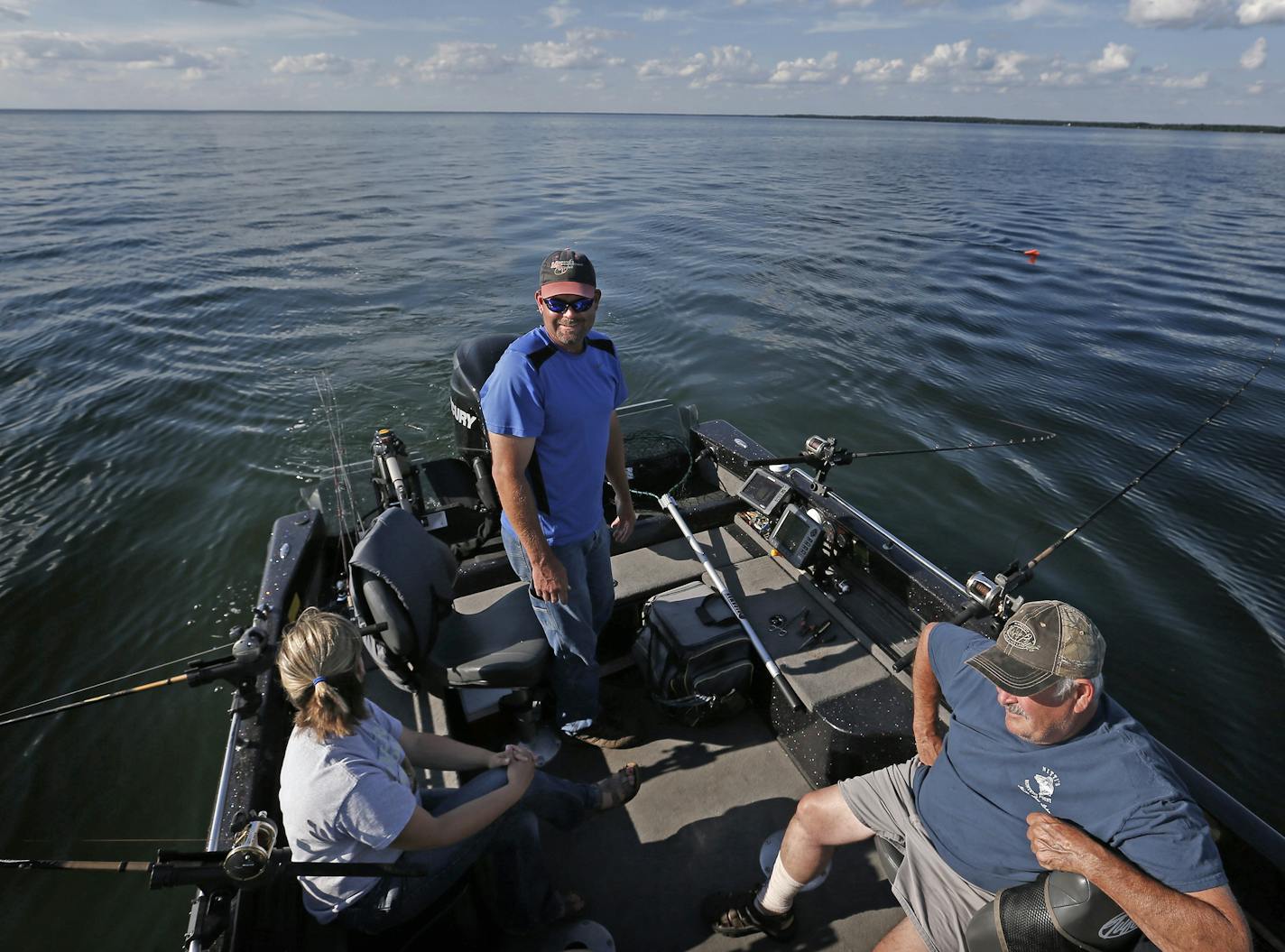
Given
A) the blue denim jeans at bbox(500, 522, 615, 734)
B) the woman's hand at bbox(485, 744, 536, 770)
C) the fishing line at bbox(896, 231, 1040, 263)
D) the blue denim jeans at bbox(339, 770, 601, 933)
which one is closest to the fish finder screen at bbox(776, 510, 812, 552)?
the blue denim jeans at bbox(500, 522, 615, 734)

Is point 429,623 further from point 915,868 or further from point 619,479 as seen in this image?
point 915,868

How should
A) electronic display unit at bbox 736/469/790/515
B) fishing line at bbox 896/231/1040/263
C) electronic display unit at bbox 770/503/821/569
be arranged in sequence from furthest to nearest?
fishing line at bbox 896/231/1040/263 < electronic display unit at bbox 736/469/790/515 < electronic display unit at bbox 770/503/821/569

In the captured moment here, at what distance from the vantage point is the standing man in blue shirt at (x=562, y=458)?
250 cm

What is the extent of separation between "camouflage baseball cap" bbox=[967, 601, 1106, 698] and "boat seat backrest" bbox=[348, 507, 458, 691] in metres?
2.06

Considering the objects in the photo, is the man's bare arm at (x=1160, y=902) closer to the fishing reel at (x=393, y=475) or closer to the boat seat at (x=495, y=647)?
the boat seat at (x=495, y=647)

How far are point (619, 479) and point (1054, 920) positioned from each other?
90.8 inches

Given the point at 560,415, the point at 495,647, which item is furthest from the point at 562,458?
the point at 495,647

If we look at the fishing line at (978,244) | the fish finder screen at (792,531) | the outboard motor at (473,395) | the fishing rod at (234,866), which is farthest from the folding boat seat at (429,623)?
the fishing line at (978,244)

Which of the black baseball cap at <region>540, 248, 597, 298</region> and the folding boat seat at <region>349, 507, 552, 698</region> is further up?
the black baseball cap at <region>540, 248, 597, 298</region>

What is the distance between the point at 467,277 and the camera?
53.8ft

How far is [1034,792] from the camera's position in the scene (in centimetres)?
193

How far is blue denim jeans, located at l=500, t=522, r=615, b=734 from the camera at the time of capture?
114 inches

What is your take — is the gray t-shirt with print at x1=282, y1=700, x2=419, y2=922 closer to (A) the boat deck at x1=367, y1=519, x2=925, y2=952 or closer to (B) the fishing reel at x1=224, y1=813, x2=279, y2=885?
(B) the fishing reel at x1=224, y1=813, x2=279, y2=885

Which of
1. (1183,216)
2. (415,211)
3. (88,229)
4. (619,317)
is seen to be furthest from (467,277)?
(1183,216)
